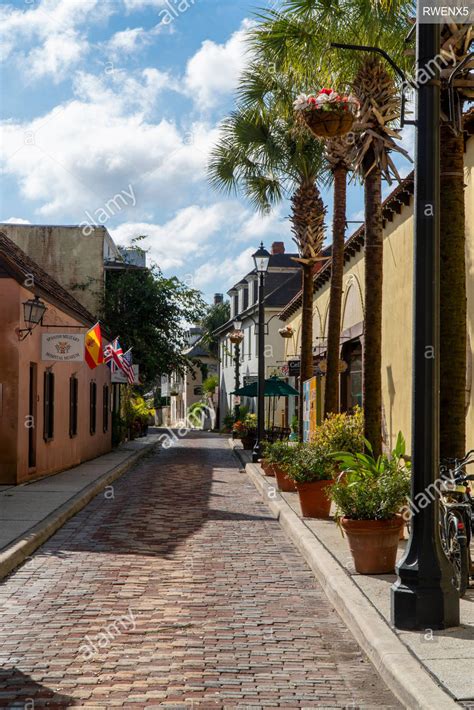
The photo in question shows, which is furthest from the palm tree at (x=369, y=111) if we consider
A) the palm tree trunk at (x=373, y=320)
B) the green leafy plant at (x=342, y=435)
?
the green leafy plant at (x=342, y=435)

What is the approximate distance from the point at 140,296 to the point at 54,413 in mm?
16884

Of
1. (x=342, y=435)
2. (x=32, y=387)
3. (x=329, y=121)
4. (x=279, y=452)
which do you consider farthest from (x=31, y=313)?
(x=329, y=121)

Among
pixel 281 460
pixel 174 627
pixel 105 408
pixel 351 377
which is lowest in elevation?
pixel 174 627

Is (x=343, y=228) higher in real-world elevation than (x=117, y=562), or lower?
higher

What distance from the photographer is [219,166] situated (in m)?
20.1

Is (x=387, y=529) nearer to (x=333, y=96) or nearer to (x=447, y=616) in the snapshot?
(x=447, y=616)

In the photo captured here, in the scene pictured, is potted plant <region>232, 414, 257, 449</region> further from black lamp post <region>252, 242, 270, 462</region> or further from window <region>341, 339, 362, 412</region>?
black lamp post <region>252, 242, 270, 462</region>

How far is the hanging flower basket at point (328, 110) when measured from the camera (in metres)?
9.66

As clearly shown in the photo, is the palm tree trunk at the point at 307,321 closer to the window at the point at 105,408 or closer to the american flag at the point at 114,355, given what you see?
the american flag at the point at 114,355

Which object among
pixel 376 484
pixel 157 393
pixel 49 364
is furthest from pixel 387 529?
pixel 157 393

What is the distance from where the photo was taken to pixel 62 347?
1822 centimetres

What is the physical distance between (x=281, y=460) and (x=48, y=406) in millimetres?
6918

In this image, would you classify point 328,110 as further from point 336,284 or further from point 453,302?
point 336,284

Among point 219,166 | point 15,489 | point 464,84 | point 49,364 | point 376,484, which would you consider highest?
point 219,166
